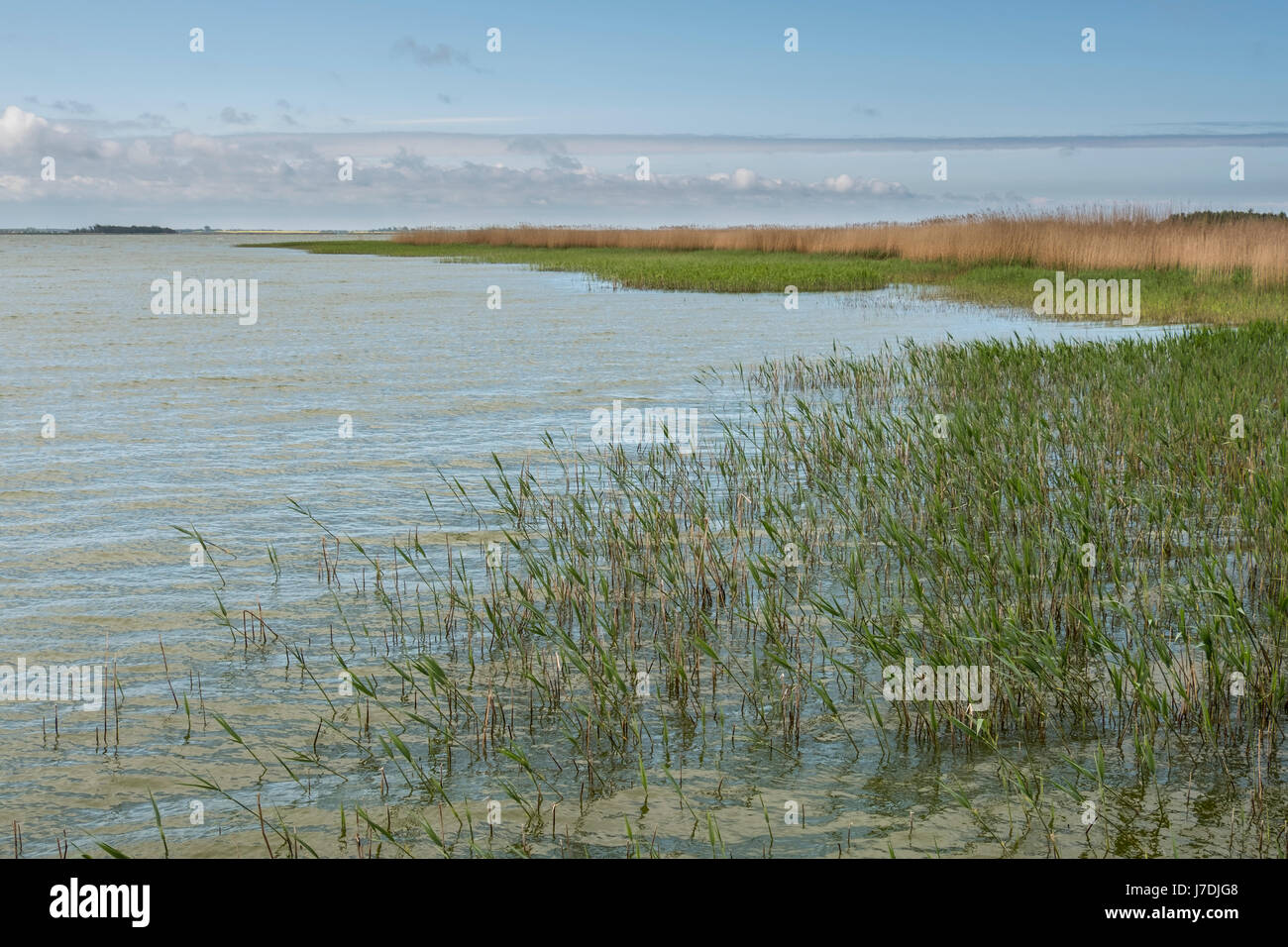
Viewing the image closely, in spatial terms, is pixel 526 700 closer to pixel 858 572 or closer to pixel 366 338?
pixel 858 572

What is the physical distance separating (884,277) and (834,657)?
34.4 meters

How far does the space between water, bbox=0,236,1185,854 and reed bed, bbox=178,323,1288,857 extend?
176mm

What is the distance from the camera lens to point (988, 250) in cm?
3931

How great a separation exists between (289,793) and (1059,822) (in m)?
3.36

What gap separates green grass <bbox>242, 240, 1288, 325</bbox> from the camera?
24.4 m

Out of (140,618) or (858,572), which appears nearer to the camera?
(140,618)

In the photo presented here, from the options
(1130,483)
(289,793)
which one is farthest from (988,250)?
(289,793)

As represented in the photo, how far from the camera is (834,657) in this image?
21.5 ft
